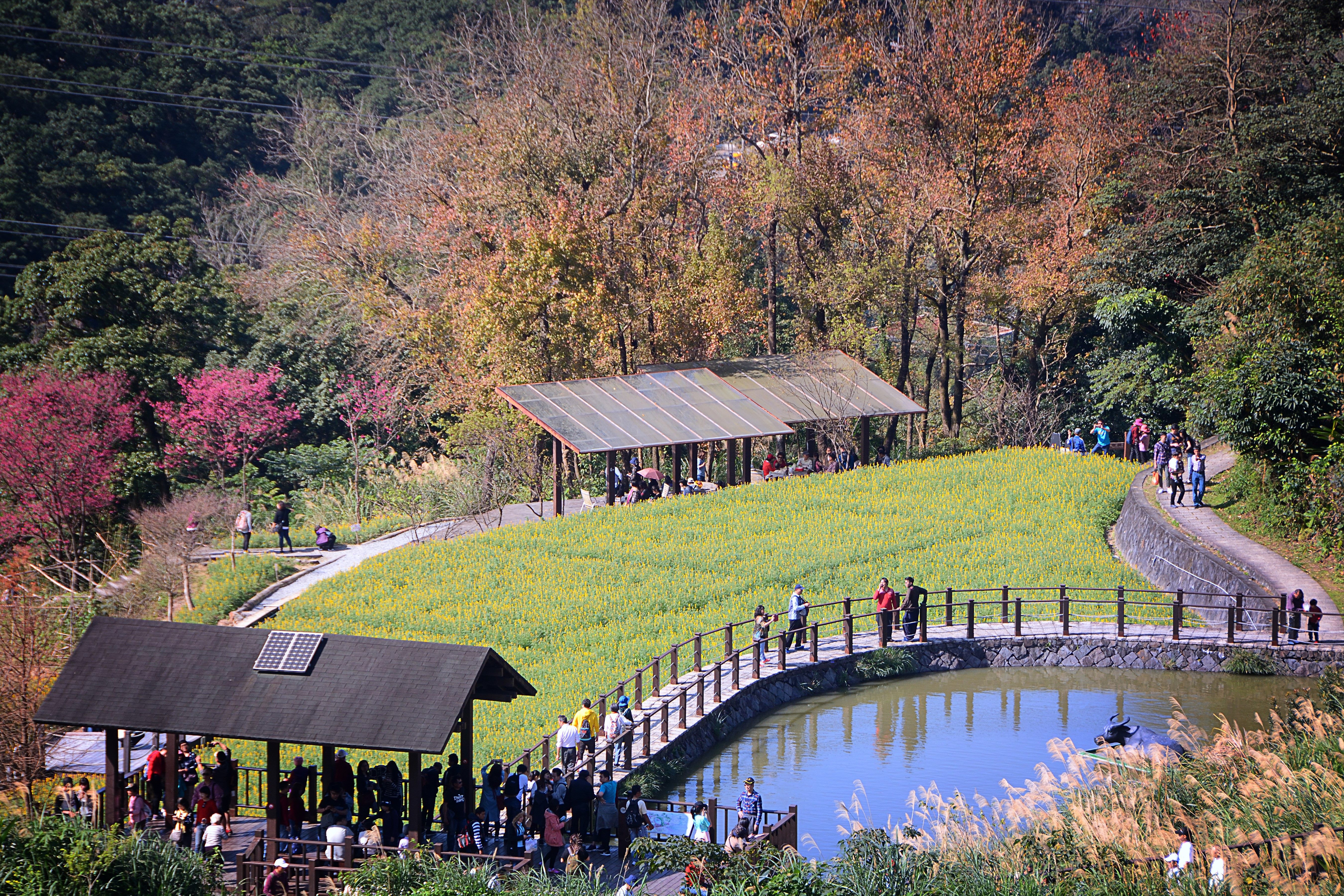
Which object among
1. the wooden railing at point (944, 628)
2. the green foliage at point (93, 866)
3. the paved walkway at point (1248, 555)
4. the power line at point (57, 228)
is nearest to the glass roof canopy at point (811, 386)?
the paved walkway at point (1248, 555)

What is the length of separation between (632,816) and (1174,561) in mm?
17477

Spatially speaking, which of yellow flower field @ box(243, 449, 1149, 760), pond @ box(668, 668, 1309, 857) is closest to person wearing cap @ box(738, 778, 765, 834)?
pond @ box(668, 668, 1309, 857)

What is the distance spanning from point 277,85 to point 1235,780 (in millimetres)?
73642

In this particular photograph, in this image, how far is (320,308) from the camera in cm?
4650

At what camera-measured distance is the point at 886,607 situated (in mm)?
25453

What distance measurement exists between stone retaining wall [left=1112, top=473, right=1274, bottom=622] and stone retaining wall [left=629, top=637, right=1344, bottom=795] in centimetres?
116

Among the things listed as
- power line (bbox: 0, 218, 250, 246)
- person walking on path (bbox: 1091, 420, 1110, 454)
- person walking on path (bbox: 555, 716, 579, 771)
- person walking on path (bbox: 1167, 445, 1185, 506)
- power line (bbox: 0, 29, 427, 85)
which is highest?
power line (bbox: 0, 29, 427, 85)

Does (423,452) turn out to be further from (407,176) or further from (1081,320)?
(1081,320)

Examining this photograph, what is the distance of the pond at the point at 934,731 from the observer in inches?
764

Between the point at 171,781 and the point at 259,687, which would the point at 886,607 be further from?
the point at 171,781

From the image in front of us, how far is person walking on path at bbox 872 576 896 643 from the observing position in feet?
82.9

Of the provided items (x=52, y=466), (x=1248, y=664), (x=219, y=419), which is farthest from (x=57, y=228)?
(x=1248, y=664)

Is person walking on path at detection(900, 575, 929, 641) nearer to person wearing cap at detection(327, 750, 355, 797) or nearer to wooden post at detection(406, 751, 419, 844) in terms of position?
person wearing cap at detection(327, 750, 355, 797)

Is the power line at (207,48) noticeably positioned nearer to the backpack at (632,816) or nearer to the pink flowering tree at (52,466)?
the pink flowering tree at (52,466)
